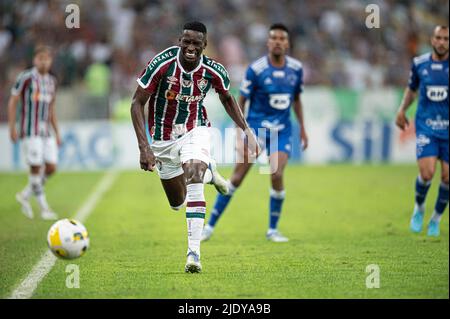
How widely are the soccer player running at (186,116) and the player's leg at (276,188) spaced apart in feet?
5.43

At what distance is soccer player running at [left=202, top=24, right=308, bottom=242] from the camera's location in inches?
405

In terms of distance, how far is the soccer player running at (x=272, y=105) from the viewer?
10297 millimetres

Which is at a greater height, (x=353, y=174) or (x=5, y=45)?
(x=5, y=45)

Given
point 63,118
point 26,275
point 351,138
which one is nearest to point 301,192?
point 351,138

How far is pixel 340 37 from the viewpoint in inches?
947

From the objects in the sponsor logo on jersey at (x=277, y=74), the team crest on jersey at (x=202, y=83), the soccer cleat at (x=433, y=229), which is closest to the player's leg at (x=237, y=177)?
the sponsor logo on jersey at (x=277, y=74)

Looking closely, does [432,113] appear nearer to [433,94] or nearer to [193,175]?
[433,94]

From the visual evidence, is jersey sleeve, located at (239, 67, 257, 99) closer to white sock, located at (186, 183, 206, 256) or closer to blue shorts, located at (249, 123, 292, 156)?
blue shorts, located at (249, 123, 292, 156)

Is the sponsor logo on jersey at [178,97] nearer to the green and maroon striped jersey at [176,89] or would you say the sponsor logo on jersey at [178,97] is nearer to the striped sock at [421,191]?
the green and maroon striped jersey at [176,89]

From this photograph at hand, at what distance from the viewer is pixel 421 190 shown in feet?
34.6

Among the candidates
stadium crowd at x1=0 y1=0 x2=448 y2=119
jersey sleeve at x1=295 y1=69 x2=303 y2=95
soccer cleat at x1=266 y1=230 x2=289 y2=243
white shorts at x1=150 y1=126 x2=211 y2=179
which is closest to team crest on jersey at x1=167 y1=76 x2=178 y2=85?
white shorts at x1=150 y1=126 x2=211 y2=179

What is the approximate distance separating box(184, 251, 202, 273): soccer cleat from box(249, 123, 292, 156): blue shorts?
3.17 meters

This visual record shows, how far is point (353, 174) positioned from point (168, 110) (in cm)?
1165
